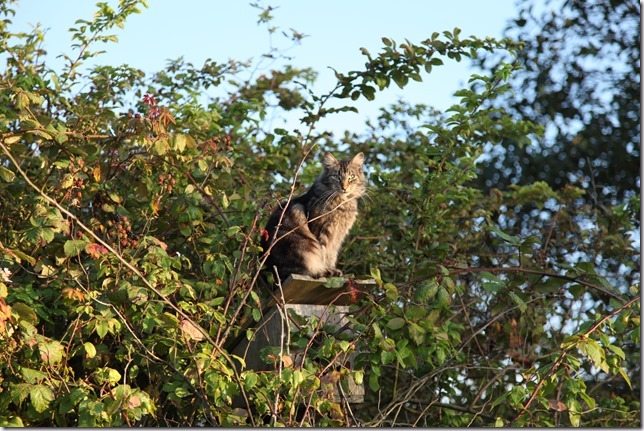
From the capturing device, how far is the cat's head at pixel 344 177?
488cm

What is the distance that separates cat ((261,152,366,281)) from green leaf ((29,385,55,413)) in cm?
129

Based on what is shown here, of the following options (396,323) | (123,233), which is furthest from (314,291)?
(123,233)

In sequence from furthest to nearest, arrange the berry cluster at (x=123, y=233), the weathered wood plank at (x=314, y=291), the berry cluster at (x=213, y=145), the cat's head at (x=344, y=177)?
1. the cat's head at (x=344, y=177)
2. the berry cluster at (x=213, y=145)
3. the weathered wood plank at (x=314, y=291)
4. the berry cluster at (x=123, y=233)

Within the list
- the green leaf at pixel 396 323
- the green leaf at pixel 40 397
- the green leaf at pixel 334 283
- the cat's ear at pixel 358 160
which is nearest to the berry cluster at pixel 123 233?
the green leaf at pixel 40 397

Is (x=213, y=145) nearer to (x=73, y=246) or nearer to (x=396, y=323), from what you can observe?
(x=73, y=246)

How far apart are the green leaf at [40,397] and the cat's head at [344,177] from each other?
2.05 metres

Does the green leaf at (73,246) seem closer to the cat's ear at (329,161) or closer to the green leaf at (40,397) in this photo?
the green leaf at (40,397)

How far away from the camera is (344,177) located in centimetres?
491

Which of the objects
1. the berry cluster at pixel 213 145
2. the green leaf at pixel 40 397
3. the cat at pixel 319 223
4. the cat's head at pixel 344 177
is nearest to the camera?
the green leaf at pixel 40 397

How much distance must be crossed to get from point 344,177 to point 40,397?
2.19 m

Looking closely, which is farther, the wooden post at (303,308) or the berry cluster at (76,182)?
the wooden post at (303,308)

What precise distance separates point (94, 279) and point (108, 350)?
330 mm

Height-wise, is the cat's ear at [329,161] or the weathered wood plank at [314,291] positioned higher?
the cat's ear at [329,161]

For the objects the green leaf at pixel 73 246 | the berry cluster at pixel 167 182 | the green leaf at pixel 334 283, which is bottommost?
the green leaf at pixel 73 246
